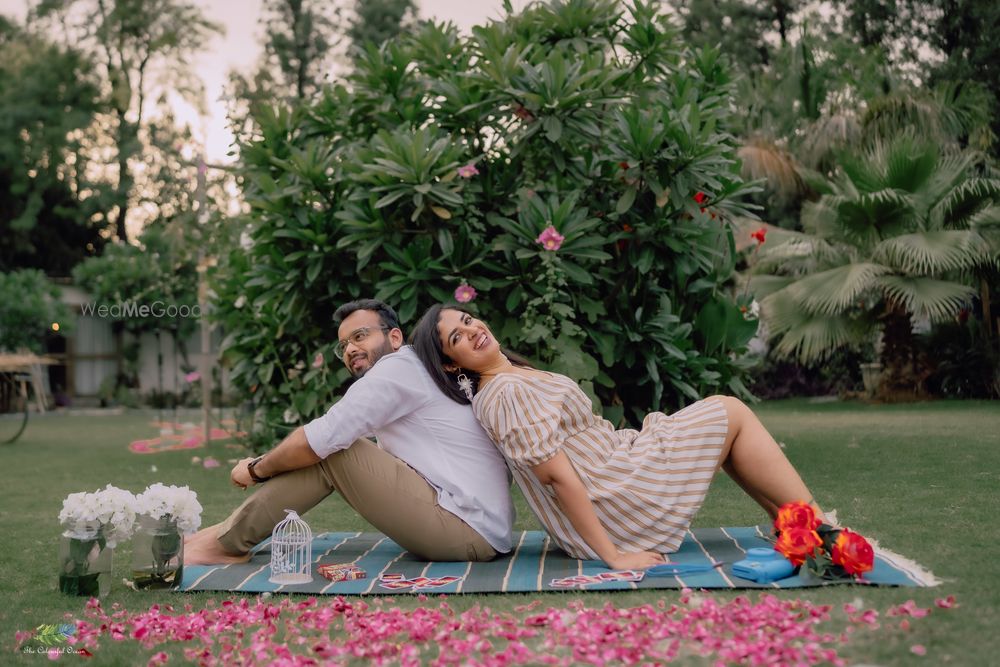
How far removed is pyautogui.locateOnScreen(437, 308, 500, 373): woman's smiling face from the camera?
11.7ft

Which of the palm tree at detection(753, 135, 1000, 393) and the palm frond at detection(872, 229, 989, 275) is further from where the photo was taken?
the palm tree at detection(753, 135, 1000, 393)

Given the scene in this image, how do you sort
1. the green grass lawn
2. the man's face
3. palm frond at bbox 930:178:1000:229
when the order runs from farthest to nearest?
palm frond at bbox 930:178:1000:229 < the man's face < the green grass lawn

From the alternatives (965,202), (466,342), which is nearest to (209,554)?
(466,342)

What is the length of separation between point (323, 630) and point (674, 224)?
153 inches

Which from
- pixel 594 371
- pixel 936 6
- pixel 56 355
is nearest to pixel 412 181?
pixel 594 371

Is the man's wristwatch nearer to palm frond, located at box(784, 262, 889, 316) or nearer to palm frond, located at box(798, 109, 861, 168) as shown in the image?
palm frond, located at box(784, 262, 889, 316)

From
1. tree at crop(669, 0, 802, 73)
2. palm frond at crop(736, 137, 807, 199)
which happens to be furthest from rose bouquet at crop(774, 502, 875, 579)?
tree at crop(669, 0, 802, 73)

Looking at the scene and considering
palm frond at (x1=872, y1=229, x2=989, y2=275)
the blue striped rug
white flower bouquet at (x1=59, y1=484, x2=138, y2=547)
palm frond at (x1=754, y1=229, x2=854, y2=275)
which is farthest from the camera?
palm frond at (x1=754, y1=229, x2=854, y2=275)

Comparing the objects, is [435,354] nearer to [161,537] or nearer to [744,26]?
[161,537]

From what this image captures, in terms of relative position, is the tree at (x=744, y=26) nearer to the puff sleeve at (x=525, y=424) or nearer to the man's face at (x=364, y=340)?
the man's face at (x=364, y=340)

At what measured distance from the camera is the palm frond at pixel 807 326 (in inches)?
460

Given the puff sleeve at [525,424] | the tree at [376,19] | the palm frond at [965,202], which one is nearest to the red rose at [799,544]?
the puff sleeve at [525,424]

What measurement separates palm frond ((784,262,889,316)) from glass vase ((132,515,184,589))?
29.8ft

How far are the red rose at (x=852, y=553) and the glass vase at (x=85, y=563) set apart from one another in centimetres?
231
